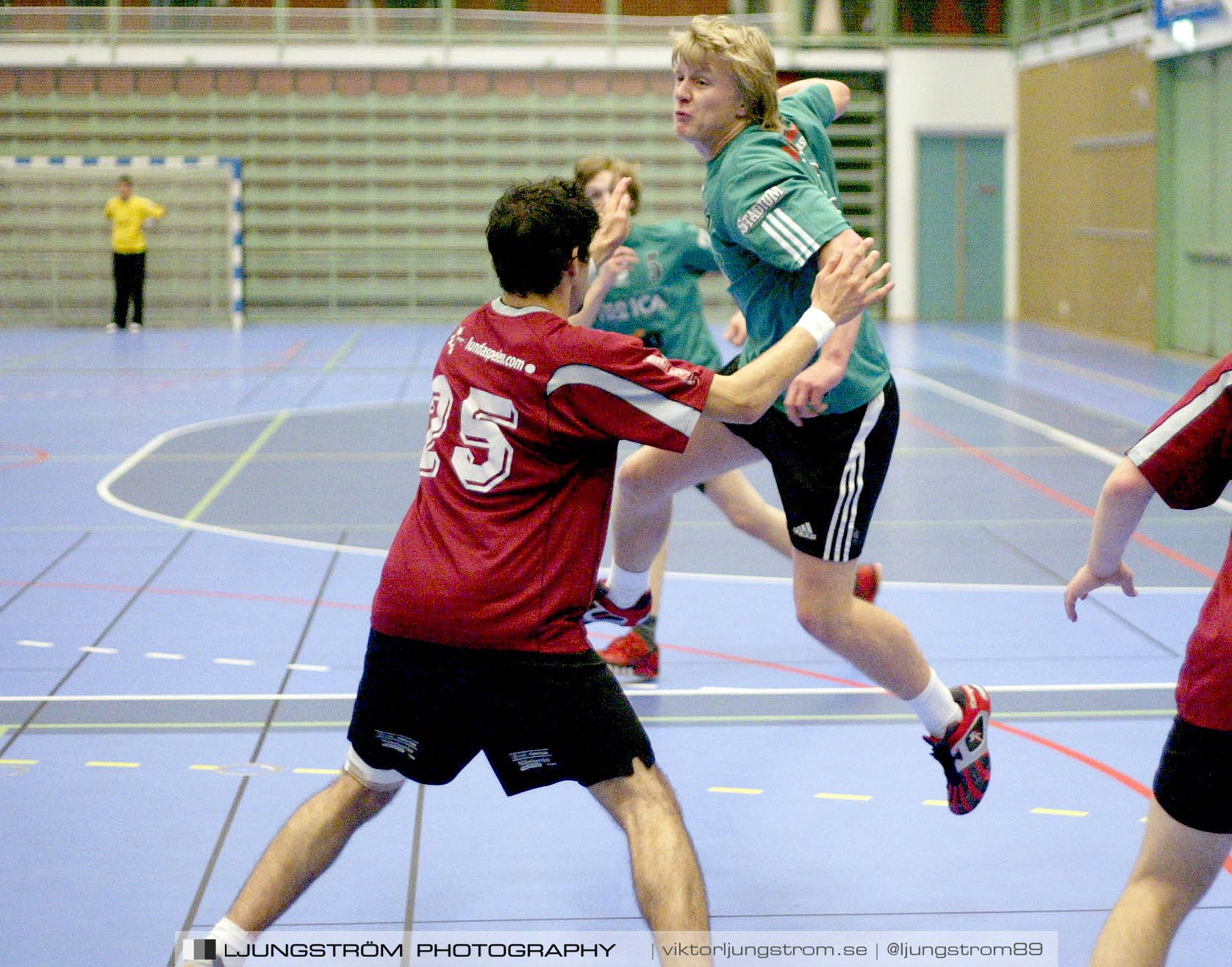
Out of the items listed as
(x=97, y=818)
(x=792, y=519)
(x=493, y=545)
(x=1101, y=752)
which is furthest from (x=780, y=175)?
(x=97, y=818)

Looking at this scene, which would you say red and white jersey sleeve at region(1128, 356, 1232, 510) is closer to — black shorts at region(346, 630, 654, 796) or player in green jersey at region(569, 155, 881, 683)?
black shorts at region(346, 630, 654, 796)

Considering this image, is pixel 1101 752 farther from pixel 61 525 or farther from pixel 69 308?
pixel 69 308

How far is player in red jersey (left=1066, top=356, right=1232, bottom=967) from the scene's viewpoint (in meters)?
2.06

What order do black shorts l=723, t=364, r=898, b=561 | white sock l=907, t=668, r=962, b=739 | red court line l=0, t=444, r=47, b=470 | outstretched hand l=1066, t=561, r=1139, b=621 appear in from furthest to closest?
red court line l=0, t=444, r=47, b=470 → white sock l=907, t=668, r=962, b=739 → black shorts l=723, t=364, r=898, b=561 → outstretched hand l=1066, t=561, r=1139, b=621

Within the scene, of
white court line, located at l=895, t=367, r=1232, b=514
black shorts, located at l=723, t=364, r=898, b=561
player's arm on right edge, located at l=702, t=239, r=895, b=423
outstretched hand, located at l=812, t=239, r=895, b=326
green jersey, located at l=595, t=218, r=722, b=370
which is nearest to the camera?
player's arm on right edge, located at l=702, t=239, r=895, b=423

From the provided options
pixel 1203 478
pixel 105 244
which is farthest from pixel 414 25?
pixel 1203 478

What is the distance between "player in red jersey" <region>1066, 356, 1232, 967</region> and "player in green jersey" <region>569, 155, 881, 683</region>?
2730 mm

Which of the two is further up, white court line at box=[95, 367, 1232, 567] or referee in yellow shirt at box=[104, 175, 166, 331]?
referee in yellow shirt at box=[104, 175, 166, 331]

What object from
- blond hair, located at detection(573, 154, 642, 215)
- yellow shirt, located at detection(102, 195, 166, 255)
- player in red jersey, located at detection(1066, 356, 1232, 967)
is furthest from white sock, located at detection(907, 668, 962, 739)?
yellow shirt, located at detection(102, 195, 166, 255)

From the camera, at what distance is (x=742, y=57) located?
332 cm

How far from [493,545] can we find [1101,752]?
231 cm

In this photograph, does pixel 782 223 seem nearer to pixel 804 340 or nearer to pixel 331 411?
pixel 804 340

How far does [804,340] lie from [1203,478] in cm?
83

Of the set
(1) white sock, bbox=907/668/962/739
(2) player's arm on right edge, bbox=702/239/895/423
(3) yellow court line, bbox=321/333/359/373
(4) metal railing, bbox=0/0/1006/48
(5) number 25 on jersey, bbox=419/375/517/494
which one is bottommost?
(1) white sock, bbox=907/668/962/739
